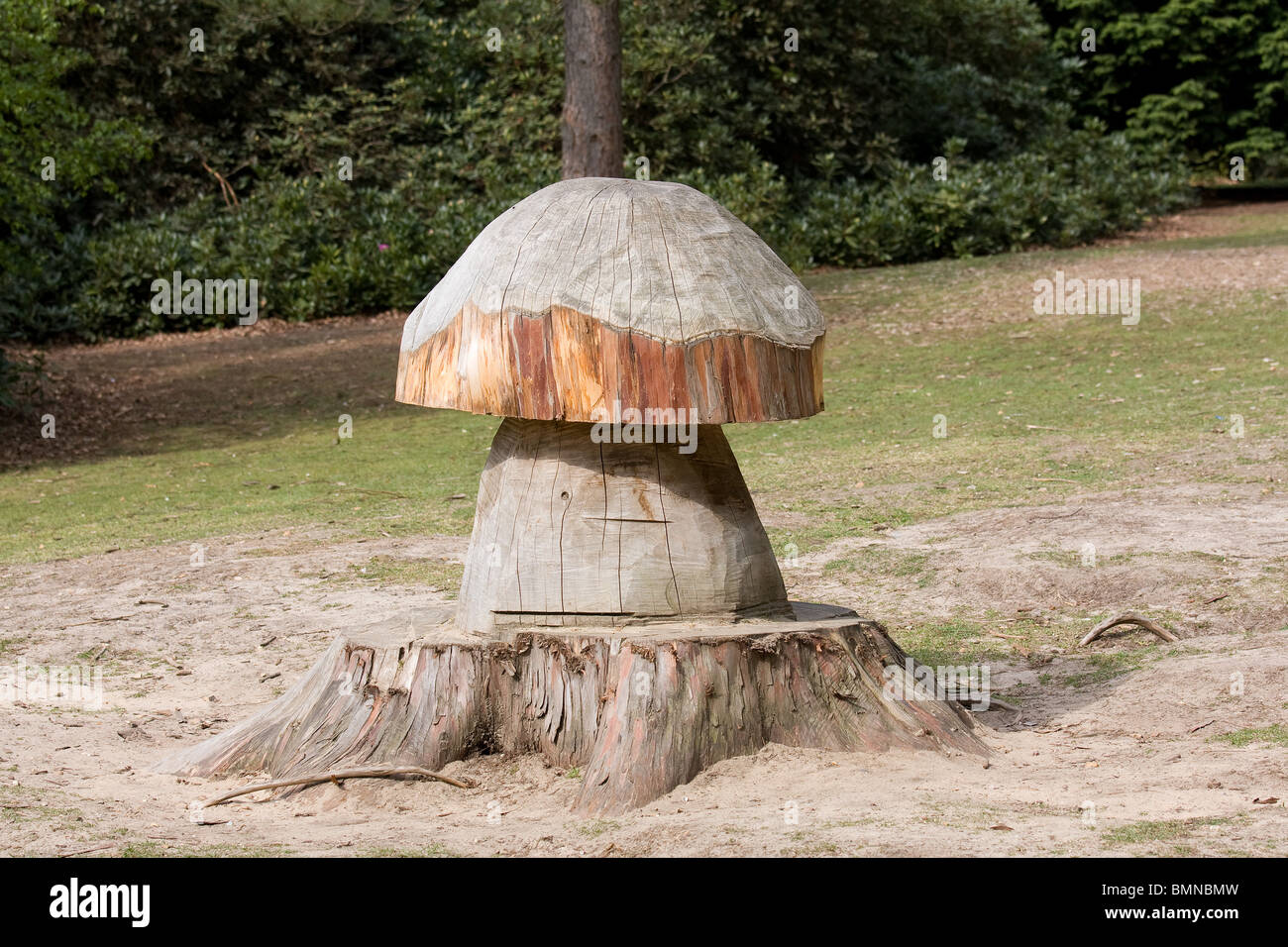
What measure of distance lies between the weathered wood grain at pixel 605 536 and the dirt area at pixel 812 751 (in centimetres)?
55

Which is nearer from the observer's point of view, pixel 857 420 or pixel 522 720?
pixel 522 720

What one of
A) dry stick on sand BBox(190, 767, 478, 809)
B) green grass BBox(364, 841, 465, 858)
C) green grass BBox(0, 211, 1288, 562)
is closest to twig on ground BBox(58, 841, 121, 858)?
dry stick on sand BBox(190, 767, 478, 809)

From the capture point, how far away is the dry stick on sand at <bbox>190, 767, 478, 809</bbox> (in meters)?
4.75

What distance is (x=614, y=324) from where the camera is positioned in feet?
14.7

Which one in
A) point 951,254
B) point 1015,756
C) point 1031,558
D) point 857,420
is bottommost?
point 1015,756

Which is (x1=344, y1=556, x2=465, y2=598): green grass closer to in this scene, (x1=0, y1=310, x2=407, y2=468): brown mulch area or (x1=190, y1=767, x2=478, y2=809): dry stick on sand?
(x1=190, y1=767, x2=478, y2=809): dry stick on sand

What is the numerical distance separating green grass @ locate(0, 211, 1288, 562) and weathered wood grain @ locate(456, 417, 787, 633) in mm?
3024

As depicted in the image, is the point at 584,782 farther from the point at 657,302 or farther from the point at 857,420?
the point at 857,420

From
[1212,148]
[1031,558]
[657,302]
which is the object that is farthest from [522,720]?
[1212,148]

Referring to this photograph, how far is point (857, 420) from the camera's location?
1263 centimetres

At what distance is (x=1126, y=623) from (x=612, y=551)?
2.84 meters

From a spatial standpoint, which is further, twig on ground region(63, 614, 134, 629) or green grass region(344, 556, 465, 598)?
green grass region(344, 556, 465, 598)

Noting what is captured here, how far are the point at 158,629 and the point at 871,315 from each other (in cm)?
1104

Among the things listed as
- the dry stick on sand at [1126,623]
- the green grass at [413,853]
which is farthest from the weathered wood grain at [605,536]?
the dry stick on sand at [1126,623]
